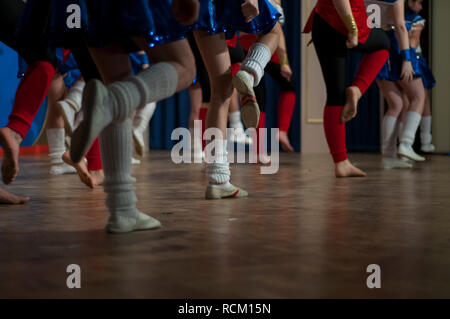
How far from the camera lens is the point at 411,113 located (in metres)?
3.44

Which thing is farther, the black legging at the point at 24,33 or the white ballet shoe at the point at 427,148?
the white ballet shoe at the point at 427,148

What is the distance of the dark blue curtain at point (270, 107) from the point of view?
5.80 metres

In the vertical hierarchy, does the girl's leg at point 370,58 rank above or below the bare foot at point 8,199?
above

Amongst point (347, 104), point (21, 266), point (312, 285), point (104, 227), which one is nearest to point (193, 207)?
point (104, 227)

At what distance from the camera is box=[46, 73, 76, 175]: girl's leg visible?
108 inches

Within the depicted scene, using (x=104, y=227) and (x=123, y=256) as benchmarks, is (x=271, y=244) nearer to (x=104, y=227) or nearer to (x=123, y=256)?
(x=123, y=256)

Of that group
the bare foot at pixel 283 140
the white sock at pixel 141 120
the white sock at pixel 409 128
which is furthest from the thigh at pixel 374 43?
the white sock at pixel 141 120

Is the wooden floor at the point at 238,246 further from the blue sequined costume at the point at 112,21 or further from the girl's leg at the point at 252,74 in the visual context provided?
the blue sequined costume at the point at 112,21

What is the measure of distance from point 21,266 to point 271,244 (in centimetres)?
45

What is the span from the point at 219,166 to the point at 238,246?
0.77m

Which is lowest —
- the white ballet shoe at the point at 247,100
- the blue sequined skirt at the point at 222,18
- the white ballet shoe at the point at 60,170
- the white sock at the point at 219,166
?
the white ballet shoe at the point at 60,170

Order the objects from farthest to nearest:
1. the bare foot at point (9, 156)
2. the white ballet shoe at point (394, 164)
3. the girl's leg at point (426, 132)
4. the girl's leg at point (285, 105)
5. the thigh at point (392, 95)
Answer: the girl's leg at point (426, 132)
the girl's leg at point (285, 105)
the thigh at point (392, 95)
the white ballet shoe at point (394, 164)
the bare foot at point (9, 156)

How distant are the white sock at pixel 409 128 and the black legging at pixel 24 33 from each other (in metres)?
2.29

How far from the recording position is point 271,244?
3.60ft
